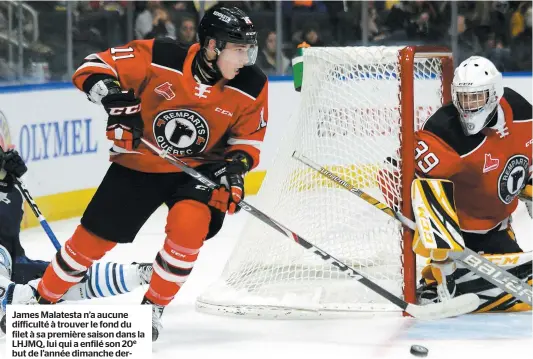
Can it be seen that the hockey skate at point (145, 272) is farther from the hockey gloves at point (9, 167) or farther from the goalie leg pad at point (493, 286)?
the goalie leg pad at point (493, 286)

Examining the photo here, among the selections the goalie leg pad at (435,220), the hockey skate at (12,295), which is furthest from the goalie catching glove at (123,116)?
the goalie leg pad at (435,220)

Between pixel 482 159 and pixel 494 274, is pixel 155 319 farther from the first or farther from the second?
pixel 482 159

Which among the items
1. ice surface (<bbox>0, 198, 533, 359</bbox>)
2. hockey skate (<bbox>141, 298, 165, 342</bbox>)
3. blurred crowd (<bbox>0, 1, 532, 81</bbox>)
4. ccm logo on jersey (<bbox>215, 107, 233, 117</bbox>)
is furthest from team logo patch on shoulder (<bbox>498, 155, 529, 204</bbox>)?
blurred crowd (<bbox>0, 1, 532, 81</bbox>)

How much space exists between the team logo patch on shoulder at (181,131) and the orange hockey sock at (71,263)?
0.35m

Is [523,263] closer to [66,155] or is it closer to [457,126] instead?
[457,126]

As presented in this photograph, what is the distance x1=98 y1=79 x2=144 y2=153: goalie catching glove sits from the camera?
347 cm

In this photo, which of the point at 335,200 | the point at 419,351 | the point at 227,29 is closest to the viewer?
the point at 419,351

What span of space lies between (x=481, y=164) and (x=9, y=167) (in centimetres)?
154

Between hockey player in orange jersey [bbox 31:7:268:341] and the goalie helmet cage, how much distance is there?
526 millimetres

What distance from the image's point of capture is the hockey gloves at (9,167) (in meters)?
3.70

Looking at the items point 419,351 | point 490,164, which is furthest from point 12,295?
point 490,164

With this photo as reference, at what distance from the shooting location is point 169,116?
12.0 ft

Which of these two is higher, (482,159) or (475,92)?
(475,92)

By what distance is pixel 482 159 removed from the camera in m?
4.04
